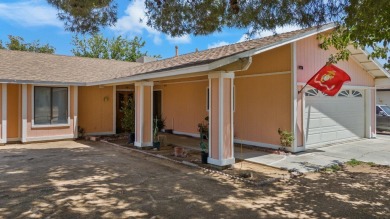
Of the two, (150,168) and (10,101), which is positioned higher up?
(10,101)

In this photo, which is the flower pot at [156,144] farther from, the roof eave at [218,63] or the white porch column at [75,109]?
the white porch column at [75,109]

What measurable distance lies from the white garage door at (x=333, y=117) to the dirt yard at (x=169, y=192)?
8.72 ft

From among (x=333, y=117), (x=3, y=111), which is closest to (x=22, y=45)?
(x=3, y=111)

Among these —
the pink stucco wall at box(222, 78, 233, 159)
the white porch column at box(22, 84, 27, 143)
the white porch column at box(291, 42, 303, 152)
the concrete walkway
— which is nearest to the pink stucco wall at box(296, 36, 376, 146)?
the white porch column at box(291, 42, 303, 152)

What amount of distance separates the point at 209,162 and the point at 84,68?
10648 mm

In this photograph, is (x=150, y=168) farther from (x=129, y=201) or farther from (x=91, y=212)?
(x=91, y=212)

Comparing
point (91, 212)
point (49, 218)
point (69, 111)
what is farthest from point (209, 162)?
point (69, 111)

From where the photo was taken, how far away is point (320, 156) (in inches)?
360

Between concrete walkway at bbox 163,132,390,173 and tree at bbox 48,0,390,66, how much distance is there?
3426 millimetres

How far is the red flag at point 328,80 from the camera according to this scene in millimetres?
9570

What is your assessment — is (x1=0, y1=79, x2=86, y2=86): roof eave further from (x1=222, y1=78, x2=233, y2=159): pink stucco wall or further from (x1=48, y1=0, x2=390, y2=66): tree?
(x1=222, y1=78, x2=233, y2=159): pink stucco wall

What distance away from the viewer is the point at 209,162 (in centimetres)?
780

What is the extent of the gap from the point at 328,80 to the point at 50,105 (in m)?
11.3

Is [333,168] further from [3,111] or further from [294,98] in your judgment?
[3,111]
